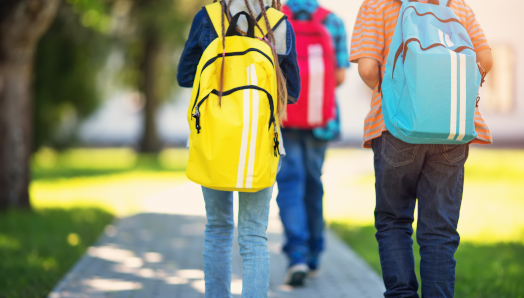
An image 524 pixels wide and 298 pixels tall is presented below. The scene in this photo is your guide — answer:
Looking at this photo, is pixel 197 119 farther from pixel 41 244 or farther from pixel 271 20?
pixel 41 244

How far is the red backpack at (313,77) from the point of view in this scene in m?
4.23

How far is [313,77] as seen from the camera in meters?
4.22

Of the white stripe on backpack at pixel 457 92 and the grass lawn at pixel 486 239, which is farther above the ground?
the white stripe on backpack at pixel 457 92

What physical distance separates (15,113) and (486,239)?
5.87 m

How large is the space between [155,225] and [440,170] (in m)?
4.92

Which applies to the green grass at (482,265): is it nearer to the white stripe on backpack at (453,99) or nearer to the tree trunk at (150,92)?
the white stripe on backpack at (453,99)

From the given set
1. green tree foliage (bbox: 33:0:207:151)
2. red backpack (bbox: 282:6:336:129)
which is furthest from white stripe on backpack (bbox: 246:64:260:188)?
green tree foliage (bbox: 33:0:207:151)

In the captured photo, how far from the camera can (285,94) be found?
287 cm

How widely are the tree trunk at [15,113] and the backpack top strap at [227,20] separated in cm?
502

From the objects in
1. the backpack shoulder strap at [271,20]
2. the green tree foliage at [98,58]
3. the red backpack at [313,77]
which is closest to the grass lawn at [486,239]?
the red backpack at [313,77]

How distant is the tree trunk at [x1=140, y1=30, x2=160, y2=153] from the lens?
19.5 m

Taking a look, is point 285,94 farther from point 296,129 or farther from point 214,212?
point 296,129

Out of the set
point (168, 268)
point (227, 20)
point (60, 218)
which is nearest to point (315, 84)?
point (227, 20)

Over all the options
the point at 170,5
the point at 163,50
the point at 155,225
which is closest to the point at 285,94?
the point at 155,225
